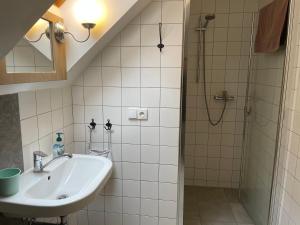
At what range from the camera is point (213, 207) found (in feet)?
8.55

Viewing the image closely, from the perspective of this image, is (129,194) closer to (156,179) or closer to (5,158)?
(156,179)

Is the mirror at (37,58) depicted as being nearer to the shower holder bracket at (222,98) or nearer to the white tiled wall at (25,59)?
the white tiled wall at (25,59)

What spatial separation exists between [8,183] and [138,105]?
982mm

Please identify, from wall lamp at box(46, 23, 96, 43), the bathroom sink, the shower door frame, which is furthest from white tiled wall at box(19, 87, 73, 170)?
the shower door frame

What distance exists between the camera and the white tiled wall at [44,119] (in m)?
1.38

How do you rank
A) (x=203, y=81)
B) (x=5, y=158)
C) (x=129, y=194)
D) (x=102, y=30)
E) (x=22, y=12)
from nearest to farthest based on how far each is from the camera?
(x=22, y=12), (x=5, y=158), (x=102, y=30), (x=129, y=194), (x=203, y=81)

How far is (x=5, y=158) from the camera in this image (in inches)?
49.1

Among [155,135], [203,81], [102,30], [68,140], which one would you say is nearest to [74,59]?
[102,30]

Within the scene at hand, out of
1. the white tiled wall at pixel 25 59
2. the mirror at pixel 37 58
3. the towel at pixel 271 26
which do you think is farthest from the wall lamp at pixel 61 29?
the towel at pixel 271 26

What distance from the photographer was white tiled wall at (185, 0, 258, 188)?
2.68 metres

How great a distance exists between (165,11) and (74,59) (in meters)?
0.72

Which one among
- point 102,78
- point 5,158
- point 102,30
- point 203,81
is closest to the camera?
point 5,158

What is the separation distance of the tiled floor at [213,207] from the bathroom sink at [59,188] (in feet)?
4.11

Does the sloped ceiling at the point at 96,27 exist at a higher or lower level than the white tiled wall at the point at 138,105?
higher
